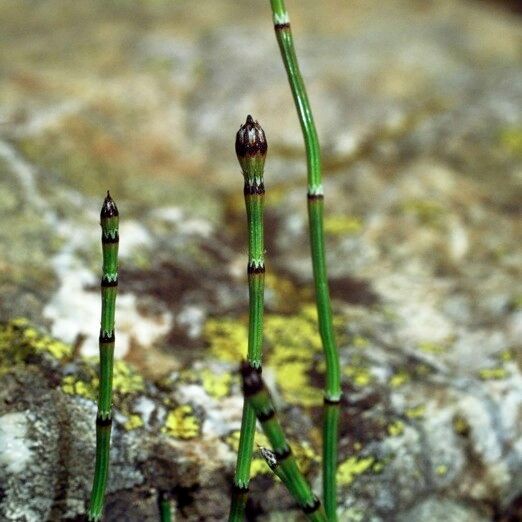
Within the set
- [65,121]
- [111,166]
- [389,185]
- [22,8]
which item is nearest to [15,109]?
[65,121]

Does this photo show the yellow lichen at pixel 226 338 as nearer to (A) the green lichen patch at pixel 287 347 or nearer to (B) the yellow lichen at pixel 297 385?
(A) the green lichen patch at pixel 287 347

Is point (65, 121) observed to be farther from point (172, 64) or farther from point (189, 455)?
point (189, 455)

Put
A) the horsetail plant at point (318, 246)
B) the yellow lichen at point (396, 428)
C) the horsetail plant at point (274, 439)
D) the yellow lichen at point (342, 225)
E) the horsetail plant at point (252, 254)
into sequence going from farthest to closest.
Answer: the yellow lichen at point (342, 225) → the yellow lichen at point (396, 428) → the horsetail plant at point (318, 246) → the horsetail plant at point (252, 254) → the horsetail plant at point (274, 439)

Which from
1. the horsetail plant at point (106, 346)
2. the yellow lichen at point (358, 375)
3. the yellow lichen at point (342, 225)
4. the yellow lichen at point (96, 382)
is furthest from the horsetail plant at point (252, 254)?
the yellow lichen at point (342, 225)

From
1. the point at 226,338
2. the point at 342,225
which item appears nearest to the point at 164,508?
the point at 226,338

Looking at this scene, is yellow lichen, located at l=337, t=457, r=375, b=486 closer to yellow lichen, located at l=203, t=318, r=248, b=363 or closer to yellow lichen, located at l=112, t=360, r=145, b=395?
yellow lichen, located at l=203, t=318, r=248, b=363

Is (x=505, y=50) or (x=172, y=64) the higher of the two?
(x=505, y=50)

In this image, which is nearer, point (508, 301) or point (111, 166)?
point (508, 301)

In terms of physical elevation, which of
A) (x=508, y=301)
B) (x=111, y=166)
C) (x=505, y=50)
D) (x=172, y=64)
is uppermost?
(x=505, y=50)
